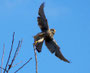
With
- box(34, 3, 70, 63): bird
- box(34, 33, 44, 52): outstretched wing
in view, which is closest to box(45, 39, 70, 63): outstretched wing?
box(34, 3, 70, 63): bird

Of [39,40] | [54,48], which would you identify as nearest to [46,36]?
[54,48]

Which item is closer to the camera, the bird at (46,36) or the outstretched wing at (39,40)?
the outstretched wing at (39,40)

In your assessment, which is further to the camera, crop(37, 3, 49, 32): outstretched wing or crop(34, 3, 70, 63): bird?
crop(37, 3, 49, 32): outstretched wing

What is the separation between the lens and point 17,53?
2816 mm

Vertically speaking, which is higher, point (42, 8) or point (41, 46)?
point (42, 8)

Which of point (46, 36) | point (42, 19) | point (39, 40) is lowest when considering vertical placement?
point (39, 40)

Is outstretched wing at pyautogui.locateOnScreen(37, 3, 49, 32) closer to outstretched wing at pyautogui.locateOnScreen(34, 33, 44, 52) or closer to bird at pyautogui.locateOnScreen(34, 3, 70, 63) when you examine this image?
bird at pyautogui.locateOnScreen(34, 3, 70, 63)

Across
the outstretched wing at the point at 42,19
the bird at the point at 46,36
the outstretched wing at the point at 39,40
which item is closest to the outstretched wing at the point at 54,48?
the bird at the point at 46,36

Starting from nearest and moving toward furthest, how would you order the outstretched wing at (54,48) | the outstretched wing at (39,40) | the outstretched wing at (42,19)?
the outstretched wing at (39,40) → the outstretched wing at (54,48) → the outstretched wing at (42,19)

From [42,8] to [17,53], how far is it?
11.9 ft

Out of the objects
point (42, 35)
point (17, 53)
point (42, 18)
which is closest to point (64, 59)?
point (42, 35)

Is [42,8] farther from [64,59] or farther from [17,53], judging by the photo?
[17,53]

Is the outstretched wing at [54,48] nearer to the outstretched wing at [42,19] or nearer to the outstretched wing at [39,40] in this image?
the outstretched wing at [39,40]

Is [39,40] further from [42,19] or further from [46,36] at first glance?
[42,19]
